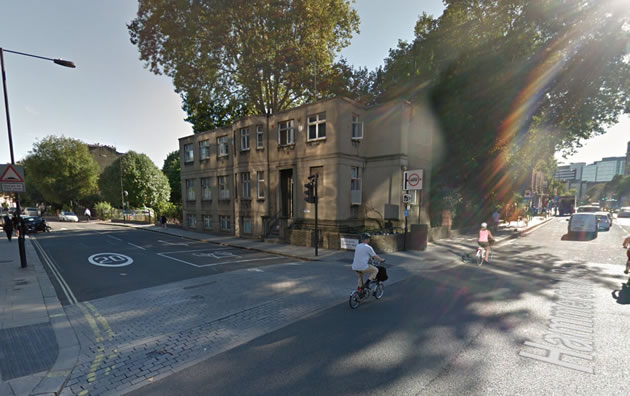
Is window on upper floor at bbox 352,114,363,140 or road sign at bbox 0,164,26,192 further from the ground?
window on upper floor at bbox 352,114,363,140

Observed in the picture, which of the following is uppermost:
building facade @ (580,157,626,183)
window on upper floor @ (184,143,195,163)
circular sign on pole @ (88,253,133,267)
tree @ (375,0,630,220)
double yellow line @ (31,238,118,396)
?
building facade @ (580,157,626,183)

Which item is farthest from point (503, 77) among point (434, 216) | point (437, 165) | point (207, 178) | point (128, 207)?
point (128, 207)

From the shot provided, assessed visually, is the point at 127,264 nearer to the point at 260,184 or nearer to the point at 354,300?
the point at 260,184

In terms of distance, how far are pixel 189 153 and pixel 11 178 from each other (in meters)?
17.8

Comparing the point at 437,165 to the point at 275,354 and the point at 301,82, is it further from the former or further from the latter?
the point at 275,354

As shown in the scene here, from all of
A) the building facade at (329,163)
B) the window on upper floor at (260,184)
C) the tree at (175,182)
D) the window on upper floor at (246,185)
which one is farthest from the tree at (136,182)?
the window on upper floor at (260,184)

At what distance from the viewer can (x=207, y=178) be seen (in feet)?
85.7

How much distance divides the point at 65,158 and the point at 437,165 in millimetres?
60386

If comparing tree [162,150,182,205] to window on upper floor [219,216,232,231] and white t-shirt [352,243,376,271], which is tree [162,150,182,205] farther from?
white t-shirt [352,243,376,271]

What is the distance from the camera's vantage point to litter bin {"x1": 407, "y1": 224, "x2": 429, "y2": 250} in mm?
15133

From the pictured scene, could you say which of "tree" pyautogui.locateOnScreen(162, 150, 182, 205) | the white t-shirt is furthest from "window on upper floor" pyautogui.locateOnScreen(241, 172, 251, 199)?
"tree" pyautogui.locateOnScreen(162, 150, 182, 205)

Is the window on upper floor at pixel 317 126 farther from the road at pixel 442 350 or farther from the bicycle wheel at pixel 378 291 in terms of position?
the road at pixel 442 350

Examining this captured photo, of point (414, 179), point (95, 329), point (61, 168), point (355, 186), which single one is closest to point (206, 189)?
point (355, 186)

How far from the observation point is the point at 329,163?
17.7m
